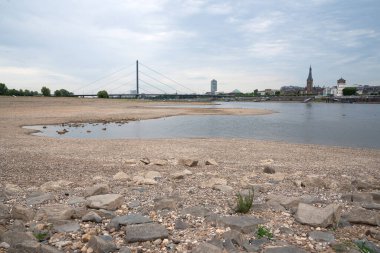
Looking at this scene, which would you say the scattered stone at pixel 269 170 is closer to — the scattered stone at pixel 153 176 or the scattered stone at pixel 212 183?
the scattered stone at pixel 212 183

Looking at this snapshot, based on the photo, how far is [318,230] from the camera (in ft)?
16.6

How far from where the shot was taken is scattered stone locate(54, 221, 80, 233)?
198 inches

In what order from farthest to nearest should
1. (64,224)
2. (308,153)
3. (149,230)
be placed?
(308,153), (64,224), (149,230)

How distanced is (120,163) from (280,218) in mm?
7774

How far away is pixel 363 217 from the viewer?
541 cm

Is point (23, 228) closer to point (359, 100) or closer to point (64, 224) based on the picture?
point (64, 224)

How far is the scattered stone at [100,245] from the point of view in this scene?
4.35m

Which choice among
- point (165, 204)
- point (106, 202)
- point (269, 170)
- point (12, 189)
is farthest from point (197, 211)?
point (269, 170)

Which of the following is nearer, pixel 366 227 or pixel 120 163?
pixel 366 227

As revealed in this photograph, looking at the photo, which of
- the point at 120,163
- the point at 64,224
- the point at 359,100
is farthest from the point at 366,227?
the point at 359,100

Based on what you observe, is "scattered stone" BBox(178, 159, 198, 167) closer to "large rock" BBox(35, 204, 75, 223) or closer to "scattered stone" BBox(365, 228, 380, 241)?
"large rock" BBox(35, 204, 75, 223)

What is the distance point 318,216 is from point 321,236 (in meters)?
0.53

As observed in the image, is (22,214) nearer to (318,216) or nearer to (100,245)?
(100,245)

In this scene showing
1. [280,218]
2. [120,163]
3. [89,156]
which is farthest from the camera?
[89,156]
